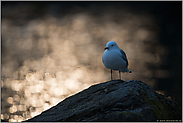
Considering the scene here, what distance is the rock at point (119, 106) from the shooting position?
4.07m

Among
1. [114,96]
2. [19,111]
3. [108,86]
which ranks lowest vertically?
[19,111]

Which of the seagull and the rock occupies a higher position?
the seagull

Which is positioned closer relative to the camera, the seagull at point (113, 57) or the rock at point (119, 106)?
the rock at point (119, 106)

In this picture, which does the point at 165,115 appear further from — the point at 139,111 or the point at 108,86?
the point at 108,86

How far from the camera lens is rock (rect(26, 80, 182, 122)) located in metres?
4.07

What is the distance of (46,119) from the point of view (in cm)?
498

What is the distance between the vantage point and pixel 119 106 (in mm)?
4371

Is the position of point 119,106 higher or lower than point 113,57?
lower

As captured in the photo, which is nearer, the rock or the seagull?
the rock

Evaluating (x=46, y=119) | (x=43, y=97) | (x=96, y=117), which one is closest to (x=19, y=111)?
(x=43, y=97)

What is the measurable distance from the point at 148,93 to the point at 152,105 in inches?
23.9

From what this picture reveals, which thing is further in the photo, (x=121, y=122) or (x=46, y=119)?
(x=46, y=119)

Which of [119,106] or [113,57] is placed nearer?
[119,106]

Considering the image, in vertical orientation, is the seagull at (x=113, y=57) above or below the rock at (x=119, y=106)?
above
